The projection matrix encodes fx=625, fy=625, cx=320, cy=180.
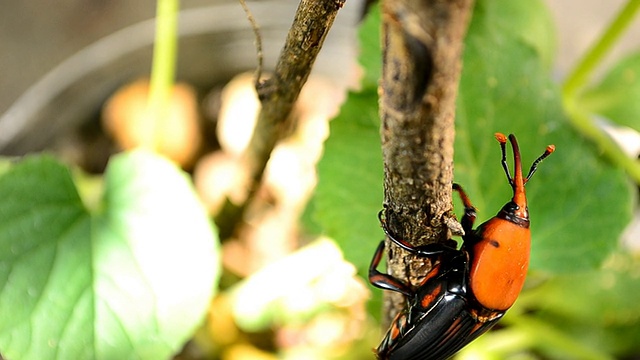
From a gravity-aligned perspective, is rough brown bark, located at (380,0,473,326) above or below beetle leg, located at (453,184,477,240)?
below

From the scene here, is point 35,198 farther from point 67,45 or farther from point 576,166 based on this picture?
point 67,45

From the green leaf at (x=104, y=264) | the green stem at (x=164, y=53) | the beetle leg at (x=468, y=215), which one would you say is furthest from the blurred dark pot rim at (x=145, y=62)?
the beetle leg at (x=468, y=215)

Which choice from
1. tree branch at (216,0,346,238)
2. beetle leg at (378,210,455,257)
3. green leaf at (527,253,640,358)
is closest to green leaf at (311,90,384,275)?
tree branch at (216,0,346,238)

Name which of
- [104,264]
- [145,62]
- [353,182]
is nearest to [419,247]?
[353,182]

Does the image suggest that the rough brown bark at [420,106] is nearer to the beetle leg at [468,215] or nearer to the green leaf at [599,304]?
the beetle leg at [468,215]

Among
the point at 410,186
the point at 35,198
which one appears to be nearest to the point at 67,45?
the point at 35,198

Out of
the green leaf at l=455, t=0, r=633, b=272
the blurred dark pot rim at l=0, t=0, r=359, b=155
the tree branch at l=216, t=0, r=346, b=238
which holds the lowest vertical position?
the tree branch at l=216, t=0, r=346, b=238

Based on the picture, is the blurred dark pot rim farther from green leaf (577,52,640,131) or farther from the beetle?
the beetle
